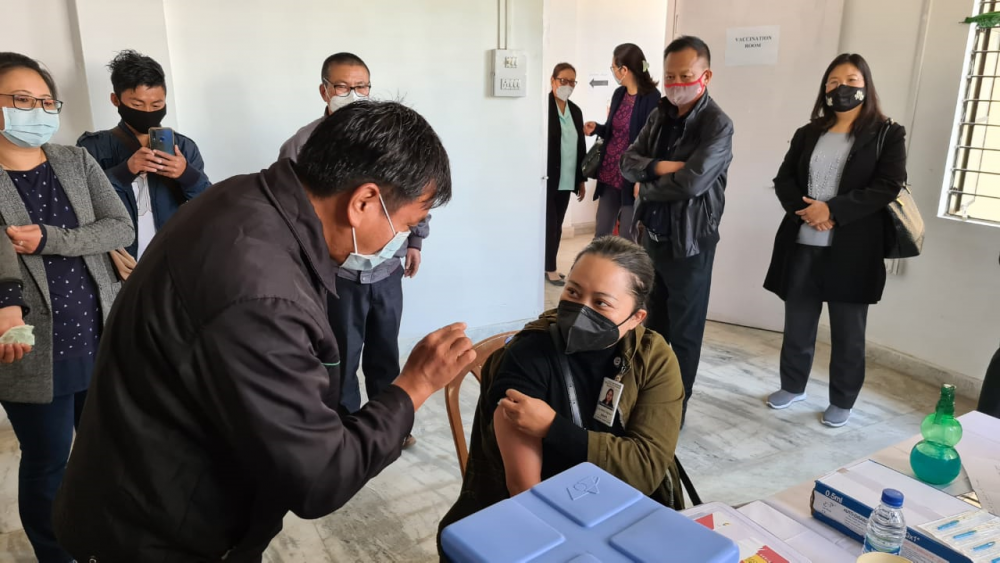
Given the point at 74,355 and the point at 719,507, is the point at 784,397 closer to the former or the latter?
the point at 719,507

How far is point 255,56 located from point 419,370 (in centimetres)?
248

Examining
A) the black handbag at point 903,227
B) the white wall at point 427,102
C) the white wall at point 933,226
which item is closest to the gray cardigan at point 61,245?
the white wall at point 427,102

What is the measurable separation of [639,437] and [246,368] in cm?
89

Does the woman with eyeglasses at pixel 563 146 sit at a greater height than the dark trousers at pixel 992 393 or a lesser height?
greater

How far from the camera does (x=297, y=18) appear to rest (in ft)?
10.2

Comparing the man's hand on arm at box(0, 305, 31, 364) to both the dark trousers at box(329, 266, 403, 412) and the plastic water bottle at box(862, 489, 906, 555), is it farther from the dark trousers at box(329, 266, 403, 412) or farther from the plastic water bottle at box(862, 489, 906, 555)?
the plastic water bottle at box(862, 489, 906, 555)

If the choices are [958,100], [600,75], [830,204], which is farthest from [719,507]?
[600,75]

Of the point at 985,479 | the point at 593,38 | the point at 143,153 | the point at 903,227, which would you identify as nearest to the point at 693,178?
the point at 903,227

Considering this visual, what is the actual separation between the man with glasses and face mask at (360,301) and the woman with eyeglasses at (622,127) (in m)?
1.57

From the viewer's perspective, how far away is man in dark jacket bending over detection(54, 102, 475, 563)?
2.88ft

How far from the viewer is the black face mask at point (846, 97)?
8.79ft

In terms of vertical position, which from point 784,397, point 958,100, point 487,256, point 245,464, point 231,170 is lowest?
point 784,397

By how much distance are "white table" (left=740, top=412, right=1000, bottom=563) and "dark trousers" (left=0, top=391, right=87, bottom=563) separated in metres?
1.74

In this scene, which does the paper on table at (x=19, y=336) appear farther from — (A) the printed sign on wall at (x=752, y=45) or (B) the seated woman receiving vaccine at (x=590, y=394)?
(A) the printed sign on wall at (x=752, y=45)
